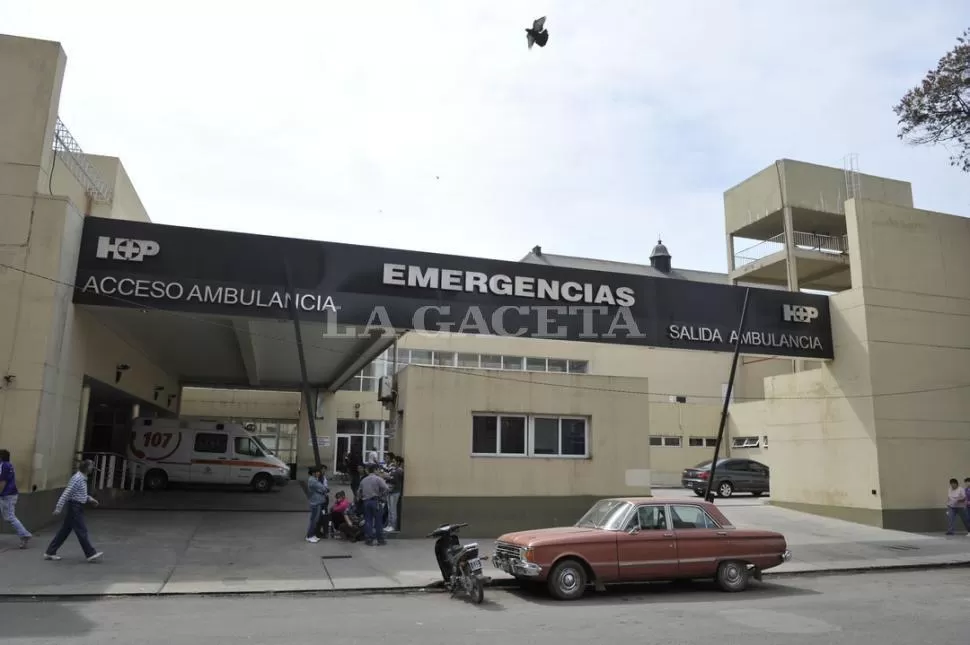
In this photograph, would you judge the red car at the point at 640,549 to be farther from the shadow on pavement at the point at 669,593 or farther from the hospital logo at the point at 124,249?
the hospital logo at the point at 124,249

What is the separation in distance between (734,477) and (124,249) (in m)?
23.4

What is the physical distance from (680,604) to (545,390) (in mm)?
7374

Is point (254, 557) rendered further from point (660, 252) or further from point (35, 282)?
point (660, 252)

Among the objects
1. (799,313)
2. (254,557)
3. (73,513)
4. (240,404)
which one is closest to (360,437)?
(240,404)

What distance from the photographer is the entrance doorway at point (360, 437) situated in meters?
32.9

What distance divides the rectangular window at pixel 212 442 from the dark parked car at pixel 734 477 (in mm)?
17524

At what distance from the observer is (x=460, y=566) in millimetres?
9617

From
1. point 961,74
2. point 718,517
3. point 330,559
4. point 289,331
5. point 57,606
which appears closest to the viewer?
point 57,606

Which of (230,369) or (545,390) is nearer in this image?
(545,390)

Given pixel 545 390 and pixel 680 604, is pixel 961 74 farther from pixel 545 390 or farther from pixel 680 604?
pixel 680 604

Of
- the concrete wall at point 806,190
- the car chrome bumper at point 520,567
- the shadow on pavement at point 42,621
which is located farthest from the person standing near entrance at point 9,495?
the concrete wall at point 806,190

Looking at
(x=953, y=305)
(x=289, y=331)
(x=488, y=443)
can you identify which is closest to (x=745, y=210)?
(x=953, y=305)

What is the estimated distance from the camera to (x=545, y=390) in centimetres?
1638

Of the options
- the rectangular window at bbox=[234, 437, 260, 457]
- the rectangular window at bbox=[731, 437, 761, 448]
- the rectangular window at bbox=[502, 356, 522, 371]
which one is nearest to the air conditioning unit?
the rectangular window at bbox=[234, 437, 260, 457]
